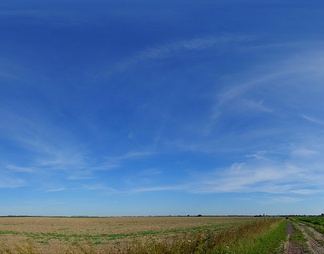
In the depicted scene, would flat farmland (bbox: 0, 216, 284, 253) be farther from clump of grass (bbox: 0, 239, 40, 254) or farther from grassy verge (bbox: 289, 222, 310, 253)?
grassy verge (bbox: 289, 222, 310, 253)

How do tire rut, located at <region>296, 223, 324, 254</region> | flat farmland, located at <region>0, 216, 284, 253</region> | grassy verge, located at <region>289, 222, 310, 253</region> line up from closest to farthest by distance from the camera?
flat farmland, located at <region>0, 216, 284, 253</region>
tire rut, located at <region>296, 223, 324, 254</region>
grassy verge, located at <region>289, 222, 310, 253</region>

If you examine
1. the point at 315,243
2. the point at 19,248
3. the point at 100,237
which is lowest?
the point at 100,237

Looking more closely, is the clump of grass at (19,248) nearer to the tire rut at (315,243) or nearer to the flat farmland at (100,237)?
the flat farmland at (100,237)

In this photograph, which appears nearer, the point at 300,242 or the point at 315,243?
the point at 315,243

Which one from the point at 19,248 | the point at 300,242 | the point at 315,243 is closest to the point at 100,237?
the point at 300,242

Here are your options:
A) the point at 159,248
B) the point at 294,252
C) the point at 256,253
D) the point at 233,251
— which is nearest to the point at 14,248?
the point at 159,248

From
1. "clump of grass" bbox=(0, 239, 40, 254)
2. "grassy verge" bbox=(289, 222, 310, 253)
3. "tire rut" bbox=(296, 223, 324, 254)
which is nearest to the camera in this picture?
"clump of grass" bbox=(0, 239, 40, 254)

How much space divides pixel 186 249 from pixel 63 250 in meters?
4.34

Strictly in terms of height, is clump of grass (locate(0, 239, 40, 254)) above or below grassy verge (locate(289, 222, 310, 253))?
above

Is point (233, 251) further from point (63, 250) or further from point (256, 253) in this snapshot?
point (63, 250)

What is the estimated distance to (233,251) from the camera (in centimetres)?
1288

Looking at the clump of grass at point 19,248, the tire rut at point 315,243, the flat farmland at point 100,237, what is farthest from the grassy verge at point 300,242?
the clump of grass at point 19,248

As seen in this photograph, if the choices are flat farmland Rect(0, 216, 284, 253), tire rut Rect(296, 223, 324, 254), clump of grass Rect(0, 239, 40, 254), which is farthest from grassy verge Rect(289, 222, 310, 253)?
clump of grass Rect(0, 239, 40, 254)

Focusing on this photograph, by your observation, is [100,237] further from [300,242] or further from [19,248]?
[19,248]
